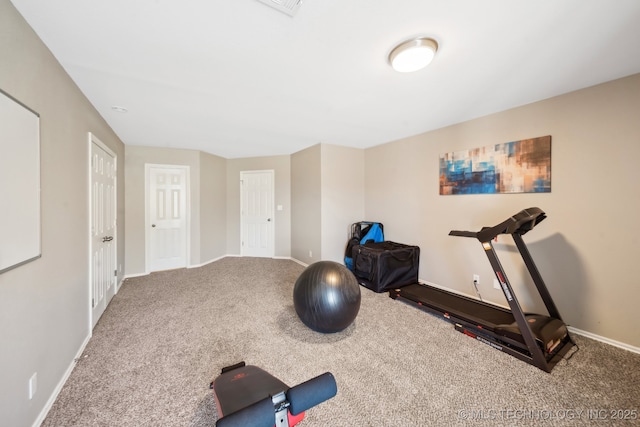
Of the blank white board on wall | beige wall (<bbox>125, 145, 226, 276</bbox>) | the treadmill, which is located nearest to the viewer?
the blank white board on wall

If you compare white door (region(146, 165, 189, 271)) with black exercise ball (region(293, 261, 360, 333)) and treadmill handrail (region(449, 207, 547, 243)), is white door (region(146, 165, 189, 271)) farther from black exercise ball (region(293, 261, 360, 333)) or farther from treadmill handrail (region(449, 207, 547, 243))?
treadmill handrail (region(449, 207, 547, 243))

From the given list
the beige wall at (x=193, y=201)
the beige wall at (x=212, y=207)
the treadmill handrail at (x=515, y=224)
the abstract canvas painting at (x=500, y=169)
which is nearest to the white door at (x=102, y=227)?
the beige wall at (x=193, y=201)

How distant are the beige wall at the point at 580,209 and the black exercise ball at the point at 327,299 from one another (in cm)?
196

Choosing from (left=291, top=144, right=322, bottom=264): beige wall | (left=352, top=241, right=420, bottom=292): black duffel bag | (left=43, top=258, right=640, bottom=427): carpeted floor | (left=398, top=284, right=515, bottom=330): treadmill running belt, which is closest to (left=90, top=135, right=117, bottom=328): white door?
(left=43, top=258, right=640, bottom=427): carpeted floor

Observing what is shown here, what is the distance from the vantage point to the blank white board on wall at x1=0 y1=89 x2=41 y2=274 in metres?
1.17

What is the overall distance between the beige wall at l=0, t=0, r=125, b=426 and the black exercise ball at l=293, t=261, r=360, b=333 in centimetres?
179

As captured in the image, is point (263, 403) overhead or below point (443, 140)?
below

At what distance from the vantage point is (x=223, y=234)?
17.9ft

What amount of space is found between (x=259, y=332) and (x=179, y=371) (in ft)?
2.43

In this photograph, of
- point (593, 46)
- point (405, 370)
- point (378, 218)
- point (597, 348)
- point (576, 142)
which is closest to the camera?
point (593, 46)

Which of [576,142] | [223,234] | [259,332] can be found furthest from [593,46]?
[223,234]

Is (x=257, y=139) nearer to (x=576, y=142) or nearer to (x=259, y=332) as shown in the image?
(x=259, y=332)

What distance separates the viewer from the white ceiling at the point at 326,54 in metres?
1.36
